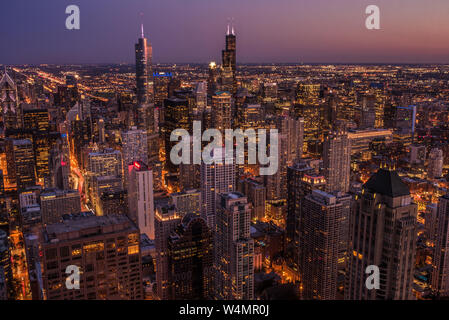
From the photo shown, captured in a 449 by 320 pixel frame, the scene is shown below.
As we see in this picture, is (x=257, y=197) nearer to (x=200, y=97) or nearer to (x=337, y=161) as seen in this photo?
(x=337, y=161)

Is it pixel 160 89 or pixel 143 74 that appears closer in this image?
pixel 143 74

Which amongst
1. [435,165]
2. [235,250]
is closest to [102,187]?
[235,250]

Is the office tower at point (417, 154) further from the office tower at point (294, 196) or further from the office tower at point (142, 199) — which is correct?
the office tower at point (142, 199)

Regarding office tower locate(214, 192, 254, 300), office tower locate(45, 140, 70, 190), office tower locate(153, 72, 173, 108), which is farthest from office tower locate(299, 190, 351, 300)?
office tower locate(153, 72, 173, 108)
